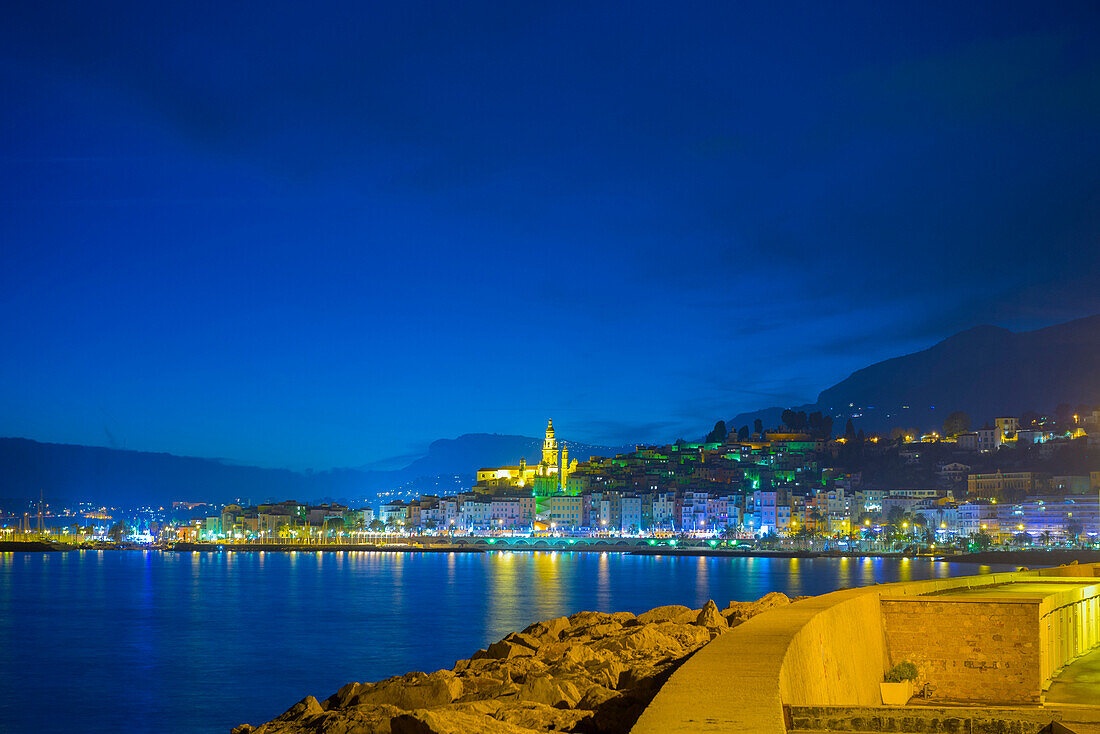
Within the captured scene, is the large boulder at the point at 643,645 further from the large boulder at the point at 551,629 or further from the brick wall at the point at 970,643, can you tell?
the large boulder at the point at 551,629

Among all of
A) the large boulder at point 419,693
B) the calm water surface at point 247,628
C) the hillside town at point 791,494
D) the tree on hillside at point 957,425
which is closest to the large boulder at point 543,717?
the large boulder at point 419,693

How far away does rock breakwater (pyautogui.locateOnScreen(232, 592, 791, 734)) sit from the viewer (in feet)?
20.0

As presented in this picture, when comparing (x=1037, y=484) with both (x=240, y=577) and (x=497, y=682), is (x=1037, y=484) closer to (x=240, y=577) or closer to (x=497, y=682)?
(x=240, y=577)

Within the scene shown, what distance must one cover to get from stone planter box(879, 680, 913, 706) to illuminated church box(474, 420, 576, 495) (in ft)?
450

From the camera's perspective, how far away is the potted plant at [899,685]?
31.0 feet

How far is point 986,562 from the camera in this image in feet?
293

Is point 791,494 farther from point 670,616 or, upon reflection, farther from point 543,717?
point 543,717

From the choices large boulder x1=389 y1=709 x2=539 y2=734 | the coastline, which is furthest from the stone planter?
the coastline

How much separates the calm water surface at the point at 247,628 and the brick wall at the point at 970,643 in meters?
12.0

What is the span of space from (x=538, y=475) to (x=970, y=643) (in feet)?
479

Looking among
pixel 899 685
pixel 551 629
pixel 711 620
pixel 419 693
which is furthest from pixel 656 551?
pixel 419 693

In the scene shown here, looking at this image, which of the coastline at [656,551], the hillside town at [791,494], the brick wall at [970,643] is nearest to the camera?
the brick wall at [970,643]

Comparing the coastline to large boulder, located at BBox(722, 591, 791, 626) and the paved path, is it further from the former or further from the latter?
the paved path

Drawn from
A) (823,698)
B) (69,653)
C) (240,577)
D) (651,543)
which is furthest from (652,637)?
(651,543)
